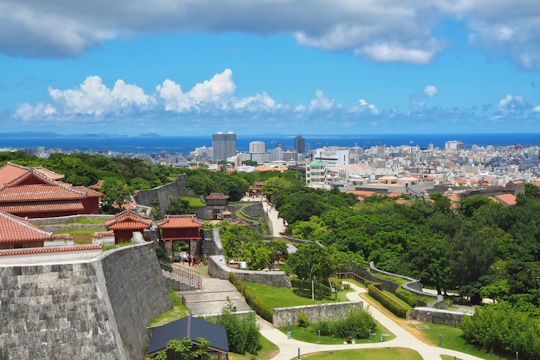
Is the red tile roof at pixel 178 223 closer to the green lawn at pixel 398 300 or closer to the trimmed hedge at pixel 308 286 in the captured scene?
the trimmed hedge at pixel 308 286

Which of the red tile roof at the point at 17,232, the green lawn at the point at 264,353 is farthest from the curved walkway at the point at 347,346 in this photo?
the red tile roof at the point at 17,232

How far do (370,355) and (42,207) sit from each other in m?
19.5

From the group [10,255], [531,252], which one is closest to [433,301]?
[531,252]

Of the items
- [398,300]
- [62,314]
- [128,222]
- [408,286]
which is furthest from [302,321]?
[62,314]

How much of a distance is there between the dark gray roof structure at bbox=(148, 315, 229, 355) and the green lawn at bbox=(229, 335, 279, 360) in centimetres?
212

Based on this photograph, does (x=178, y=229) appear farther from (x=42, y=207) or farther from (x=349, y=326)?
(x=349, y=326)

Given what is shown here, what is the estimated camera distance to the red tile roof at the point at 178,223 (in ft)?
115

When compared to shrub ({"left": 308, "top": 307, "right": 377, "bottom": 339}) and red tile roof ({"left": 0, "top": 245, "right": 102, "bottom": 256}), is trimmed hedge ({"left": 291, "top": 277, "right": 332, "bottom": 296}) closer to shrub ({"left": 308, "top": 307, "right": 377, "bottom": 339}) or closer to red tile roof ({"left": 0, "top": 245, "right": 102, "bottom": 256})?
shrub ({"left": 308, "top": 307, "right": 377, "bottom": 339})

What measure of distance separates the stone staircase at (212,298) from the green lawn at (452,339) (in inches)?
348

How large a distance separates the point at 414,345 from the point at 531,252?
950 inches

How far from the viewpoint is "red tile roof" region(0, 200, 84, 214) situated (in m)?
31.1

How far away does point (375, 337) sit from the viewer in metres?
26.6

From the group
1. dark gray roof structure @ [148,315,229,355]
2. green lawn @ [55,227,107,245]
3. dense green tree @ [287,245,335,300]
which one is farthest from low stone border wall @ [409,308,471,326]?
green lawn @ [55,227,107,245]

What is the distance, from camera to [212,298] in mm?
28172
